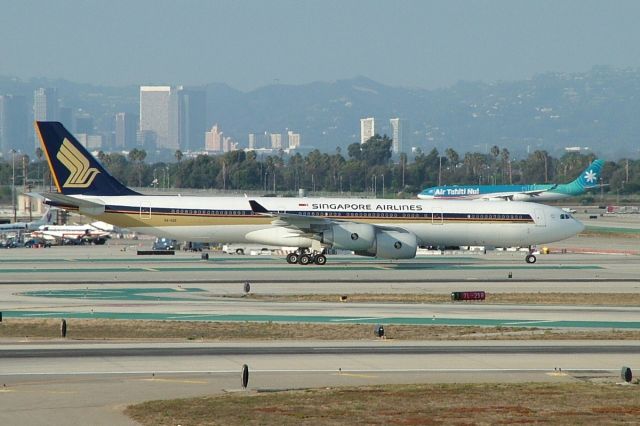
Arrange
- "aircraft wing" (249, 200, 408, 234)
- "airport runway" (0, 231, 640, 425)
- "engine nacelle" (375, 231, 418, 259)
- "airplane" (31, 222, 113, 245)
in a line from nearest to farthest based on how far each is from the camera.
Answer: "airport runway" (0, 231, 640, 425), "aircraft wing" (249, 200, 408, 234), "engine nacelle" (375, 231, 418, 259), "airplane" (31, 222, 113, 245)

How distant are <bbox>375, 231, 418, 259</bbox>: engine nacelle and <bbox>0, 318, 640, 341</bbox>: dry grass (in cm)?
2520

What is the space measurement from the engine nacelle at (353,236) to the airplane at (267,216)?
2.3 inches

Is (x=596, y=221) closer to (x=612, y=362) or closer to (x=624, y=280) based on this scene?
(x=624, y=280)

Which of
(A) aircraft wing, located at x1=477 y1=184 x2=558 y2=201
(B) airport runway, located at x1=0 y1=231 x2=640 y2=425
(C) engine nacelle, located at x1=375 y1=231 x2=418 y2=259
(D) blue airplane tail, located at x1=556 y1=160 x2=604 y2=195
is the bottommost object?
(B) airport runway, located at x1=0 y1=231 x2=640 y2=425

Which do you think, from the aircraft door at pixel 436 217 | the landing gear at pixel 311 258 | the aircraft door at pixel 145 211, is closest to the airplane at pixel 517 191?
the aircraft door at pixel 436 217

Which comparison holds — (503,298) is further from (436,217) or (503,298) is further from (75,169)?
(75,169)

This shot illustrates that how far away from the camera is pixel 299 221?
211ft

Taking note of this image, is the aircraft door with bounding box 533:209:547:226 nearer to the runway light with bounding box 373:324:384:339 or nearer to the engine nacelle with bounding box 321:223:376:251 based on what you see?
the engine nacelle with bounding box 321:223:376:251

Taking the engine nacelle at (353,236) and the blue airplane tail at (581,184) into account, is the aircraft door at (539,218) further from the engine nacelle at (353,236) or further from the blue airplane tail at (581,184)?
the blue airplane tail at (581,184)

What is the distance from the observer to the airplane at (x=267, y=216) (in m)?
64.8

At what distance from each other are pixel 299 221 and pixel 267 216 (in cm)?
247

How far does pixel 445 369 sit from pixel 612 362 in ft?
16.7

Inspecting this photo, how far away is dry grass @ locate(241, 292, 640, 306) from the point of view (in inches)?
1890

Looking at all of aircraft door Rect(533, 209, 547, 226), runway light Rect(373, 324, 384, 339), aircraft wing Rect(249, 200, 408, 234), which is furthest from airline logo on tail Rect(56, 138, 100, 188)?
runway light Rect(373, 324, 384, 339)
